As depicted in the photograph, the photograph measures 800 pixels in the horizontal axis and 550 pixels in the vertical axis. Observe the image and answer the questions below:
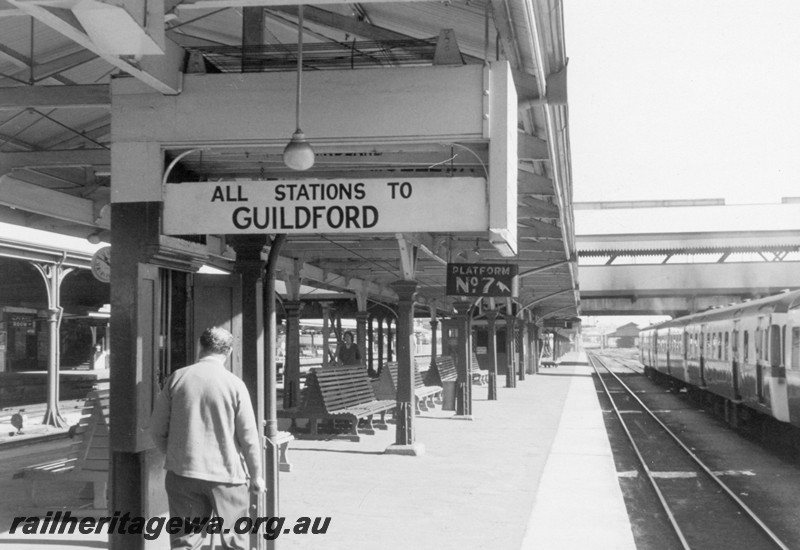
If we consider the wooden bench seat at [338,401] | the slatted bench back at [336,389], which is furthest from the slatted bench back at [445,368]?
the wooden bench seat at [338,401]

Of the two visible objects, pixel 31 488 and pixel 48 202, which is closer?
pixel 31 488

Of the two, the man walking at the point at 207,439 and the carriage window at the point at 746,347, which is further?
the carriage window at the point at 746,347

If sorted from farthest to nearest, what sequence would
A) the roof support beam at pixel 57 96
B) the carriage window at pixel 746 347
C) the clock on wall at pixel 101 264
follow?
the carriage window at pixel 746 347
the clock on wall at pixel 101 264
the roof support beam at pixel 57 96

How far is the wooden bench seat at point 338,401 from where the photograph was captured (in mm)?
13117

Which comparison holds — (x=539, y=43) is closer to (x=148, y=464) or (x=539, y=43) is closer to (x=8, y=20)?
(x=148, y=464)

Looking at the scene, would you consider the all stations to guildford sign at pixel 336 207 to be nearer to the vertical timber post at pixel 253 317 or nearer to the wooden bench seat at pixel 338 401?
the vertical timber post at pixel 253 317

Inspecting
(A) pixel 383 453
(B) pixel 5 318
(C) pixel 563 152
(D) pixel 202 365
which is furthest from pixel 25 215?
(B) pixel 5 318

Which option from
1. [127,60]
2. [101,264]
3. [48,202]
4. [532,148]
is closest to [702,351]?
[532,148]

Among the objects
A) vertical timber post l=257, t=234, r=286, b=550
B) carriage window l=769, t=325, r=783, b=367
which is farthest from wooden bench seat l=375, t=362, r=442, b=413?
vertical timber post l=257, t=234, r=286, b=550

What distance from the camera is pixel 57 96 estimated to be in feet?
20.4

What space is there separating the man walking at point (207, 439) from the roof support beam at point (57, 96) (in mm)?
2406

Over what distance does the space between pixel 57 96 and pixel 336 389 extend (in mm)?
8345

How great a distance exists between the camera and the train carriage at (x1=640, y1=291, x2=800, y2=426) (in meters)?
13.0

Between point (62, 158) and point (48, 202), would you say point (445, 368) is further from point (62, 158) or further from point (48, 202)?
point (62, 158)
